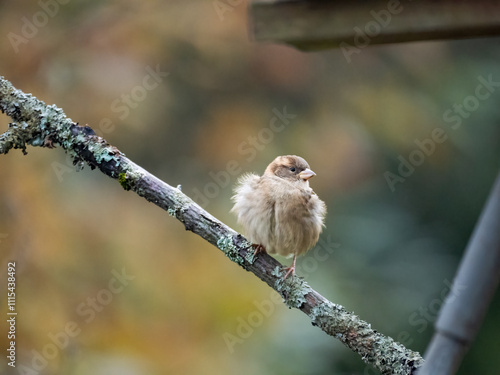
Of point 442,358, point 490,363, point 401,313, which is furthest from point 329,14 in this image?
point 490,363

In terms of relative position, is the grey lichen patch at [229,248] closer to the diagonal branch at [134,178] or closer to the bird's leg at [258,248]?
the diagonal branch at [134,178]

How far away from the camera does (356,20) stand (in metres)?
2.13

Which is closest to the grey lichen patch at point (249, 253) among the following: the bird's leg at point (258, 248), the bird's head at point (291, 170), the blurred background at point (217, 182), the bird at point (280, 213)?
the bird's leg at point (258, 248)

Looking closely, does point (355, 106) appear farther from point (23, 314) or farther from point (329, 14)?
point (329, 14)

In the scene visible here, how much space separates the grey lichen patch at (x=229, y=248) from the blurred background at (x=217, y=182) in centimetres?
188

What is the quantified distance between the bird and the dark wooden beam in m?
1.95

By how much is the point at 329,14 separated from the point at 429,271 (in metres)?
5.07

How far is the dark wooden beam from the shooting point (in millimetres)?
2053

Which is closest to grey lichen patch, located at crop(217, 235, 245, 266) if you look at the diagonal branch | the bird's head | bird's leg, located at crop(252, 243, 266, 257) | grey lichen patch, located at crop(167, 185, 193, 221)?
the diagonal branch

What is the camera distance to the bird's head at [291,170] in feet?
14.6

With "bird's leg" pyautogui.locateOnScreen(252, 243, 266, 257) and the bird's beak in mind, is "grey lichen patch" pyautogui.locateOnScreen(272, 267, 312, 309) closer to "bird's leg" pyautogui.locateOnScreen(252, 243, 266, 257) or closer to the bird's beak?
"bird's leg" pyautogui.locateOnScreen(252, 243, 266, 257)

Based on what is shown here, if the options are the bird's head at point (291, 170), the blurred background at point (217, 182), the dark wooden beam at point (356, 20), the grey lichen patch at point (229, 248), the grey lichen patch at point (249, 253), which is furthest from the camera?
the blurred background at point (217, 182)

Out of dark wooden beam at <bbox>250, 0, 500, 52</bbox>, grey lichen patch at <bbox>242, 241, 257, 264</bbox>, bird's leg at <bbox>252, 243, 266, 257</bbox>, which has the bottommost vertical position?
grey lichen patch at <bbox>242, 241, 257, 264</bbox>

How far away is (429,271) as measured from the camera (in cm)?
670
